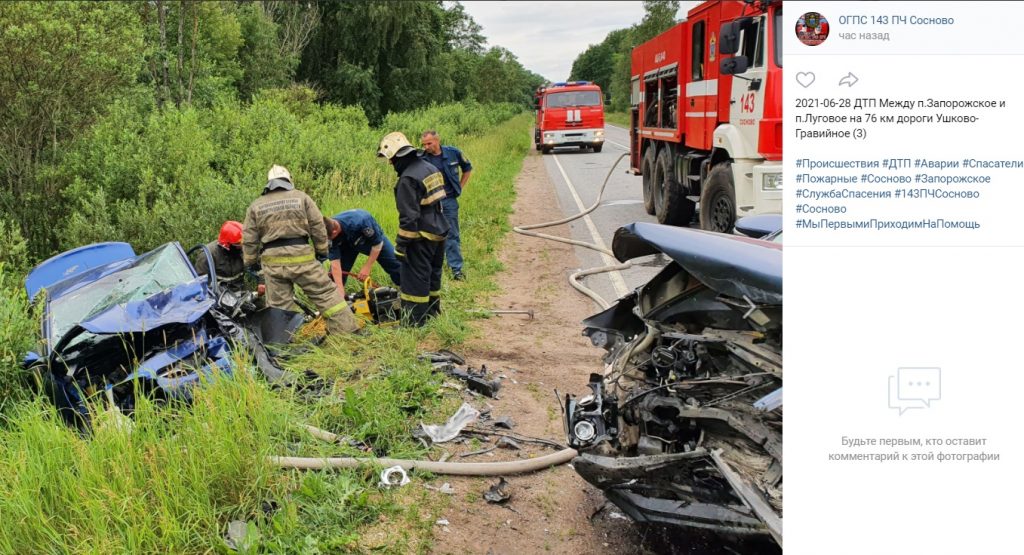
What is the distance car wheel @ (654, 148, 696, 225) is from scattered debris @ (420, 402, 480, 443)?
7.56 meters

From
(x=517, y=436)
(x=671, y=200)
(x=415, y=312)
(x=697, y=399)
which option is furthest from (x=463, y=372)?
(x=671, y=200)

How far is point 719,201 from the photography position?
30.3 ft

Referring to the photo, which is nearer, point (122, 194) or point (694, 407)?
point (694, 407)

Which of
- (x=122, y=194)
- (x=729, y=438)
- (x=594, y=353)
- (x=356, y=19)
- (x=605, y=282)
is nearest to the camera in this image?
(x=729, y=438)

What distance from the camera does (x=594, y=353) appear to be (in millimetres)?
Answer: 6180

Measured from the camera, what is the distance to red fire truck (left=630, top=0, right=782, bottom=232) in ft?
25.7

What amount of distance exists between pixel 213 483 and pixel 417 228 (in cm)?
337

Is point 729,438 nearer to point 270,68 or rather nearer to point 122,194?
point 122,194
